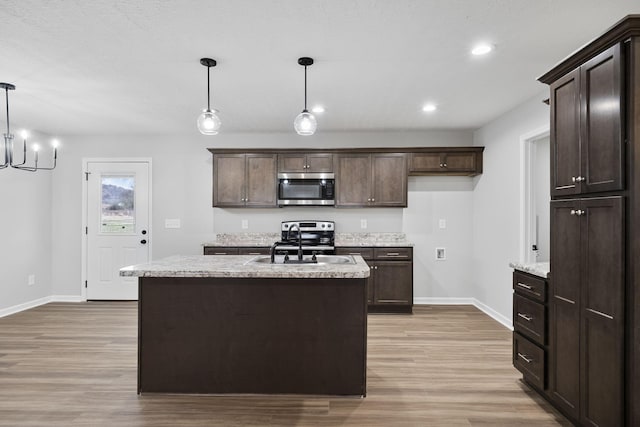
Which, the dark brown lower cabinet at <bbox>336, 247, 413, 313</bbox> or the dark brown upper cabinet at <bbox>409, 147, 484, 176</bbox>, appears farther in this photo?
the dark brown upper cabinet at <bbox>409, 147, 484, 176</bbox>

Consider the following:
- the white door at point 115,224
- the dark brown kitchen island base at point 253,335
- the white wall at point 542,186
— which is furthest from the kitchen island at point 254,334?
the white door at point 115,224

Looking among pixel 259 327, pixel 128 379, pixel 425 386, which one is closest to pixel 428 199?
pixel 425 386

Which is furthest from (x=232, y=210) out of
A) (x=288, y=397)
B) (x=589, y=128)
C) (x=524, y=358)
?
(x=589, y=128)

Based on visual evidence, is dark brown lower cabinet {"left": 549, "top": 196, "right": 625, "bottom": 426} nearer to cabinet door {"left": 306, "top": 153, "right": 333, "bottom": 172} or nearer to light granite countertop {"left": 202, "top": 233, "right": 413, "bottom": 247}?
light granite countertop {"left": 202, "top": 233, "right": 413, "bottom": 247}

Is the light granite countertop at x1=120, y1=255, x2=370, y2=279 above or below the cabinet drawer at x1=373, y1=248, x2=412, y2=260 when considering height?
above

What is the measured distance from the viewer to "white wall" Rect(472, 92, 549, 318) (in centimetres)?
405

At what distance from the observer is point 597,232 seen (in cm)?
A: 202

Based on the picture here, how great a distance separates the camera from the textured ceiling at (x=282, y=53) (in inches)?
85.8

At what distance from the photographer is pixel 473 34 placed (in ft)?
8.12

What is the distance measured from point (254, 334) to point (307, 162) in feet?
9.61

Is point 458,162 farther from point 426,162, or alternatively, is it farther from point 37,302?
point 37,302

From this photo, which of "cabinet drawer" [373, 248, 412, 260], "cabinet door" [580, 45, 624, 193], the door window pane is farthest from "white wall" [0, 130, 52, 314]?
"cabinet door" [580, 45, 624, 193]

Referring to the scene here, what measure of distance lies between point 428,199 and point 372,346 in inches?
97.2

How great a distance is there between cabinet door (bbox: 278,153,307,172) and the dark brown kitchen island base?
8.90ft
